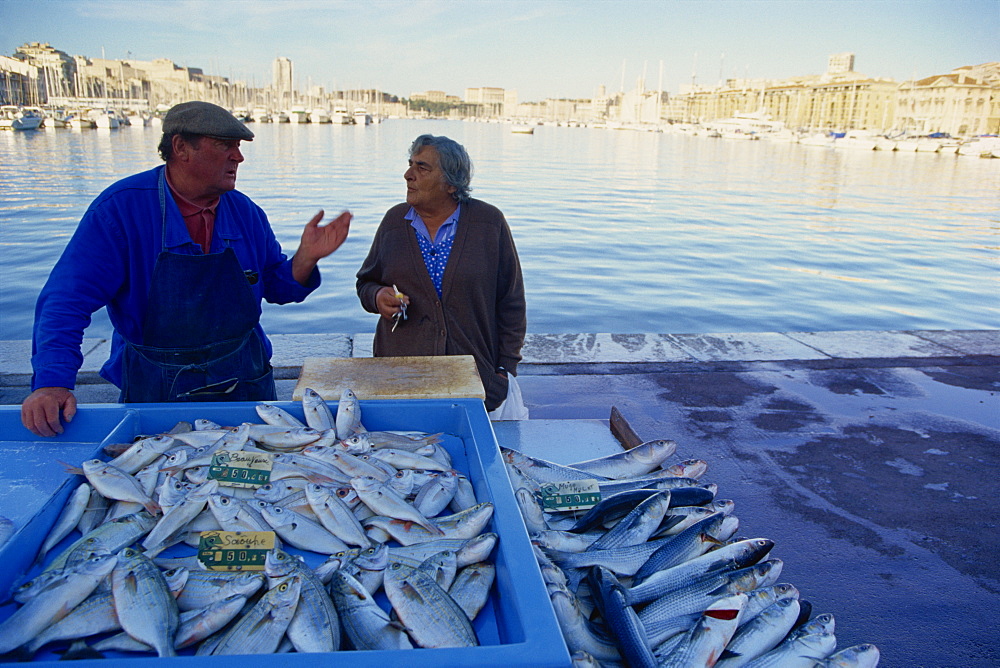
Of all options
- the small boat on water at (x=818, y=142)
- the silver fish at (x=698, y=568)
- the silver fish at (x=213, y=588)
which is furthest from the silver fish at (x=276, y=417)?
the small boat on water at (x=818, y=142)

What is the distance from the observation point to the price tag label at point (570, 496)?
2.50 metres

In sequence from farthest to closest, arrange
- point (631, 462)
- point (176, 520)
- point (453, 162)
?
point (453, 162) < point (631, 462) < point (176, 520)

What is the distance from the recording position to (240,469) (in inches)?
87.9

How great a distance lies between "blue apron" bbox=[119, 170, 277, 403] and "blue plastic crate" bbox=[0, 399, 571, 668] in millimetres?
247

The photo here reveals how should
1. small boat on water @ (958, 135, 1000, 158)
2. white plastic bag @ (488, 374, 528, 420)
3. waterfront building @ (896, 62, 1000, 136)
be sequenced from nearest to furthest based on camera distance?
1. white plastic bag @ (488, 374, 528, 420)
2. small boat on water @ (958, 135, 1000, 158)
3. waterfront building @ (896, 62, 1000, 136)

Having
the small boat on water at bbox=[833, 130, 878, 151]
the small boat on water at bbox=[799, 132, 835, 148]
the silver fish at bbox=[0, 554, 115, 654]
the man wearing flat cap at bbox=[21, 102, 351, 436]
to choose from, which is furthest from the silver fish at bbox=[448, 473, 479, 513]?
the small boat on water at bbox=[799, 132, 835, 148]

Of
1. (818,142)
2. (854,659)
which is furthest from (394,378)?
(818,142)

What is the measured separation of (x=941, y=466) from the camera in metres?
4.33

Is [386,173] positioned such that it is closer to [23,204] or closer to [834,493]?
[23,204]

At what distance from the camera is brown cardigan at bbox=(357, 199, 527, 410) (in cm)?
371

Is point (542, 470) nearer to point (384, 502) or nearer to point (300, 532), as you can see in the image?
point (384, 502)

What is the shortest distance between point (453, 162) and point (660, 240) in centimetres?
1443

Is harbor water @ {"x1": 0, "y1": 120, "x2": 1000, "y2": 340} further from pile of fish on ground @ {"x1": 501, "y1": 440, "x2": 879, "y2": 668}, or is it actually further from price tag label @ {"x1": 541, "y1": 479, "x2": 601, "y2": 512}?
pile of fish on ground @ {"x1": 501, "y1": 440, "x2": 879, "y2": 668}

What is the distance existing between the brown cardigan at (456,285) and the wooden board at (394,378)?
1.64ft
